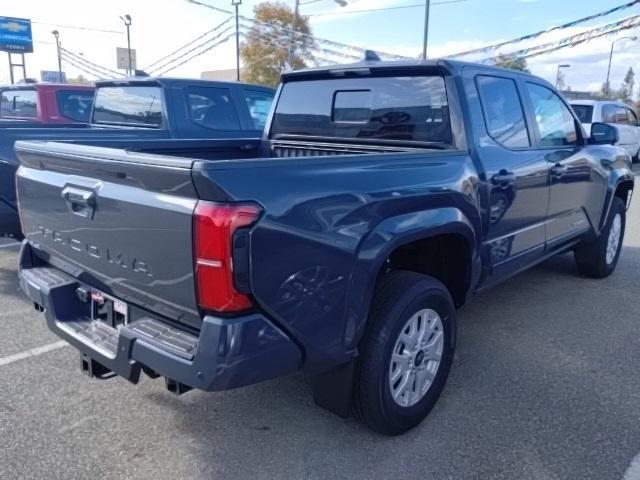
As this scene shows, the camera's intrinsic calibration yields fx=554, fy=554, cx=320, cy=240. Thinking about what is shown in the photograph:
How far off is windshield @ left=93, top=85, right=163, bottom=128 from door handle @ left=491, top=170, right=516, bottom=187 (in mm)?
4304

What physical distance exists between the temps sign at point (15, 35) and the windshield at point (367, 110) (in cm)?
4989

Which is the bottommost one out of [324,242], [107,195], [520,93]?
[324,242]

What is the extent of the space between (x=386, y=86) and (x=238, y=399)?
2135 millimetres

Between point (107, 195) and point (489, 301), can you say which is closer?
point (107, 195)

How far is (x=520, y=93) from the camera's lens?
12.9 ft

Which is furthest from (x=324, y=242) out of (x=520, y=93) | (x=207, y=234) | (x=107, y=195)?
(x=520, y=93)

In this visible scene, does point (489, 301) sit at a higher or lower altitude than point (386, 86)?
lower

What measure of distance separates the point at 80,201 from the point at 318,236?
1.10m

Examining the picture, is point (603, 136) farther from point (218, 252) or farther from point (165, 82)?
point (165, 82)

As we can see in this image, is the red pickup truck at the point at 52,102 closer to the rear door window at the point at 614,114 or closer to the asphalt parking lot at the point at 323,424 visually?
the asphalt parking lot at the point at 323,424

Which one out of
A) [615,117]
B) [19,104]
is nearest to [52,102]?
[19,104]

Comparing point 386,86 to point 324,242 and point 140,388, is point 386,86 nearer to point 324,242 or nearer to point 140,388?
point 324,242

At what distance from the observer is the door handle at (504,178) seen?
11.2 ft

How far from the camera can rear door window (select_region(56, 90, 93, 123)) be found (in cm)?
855
